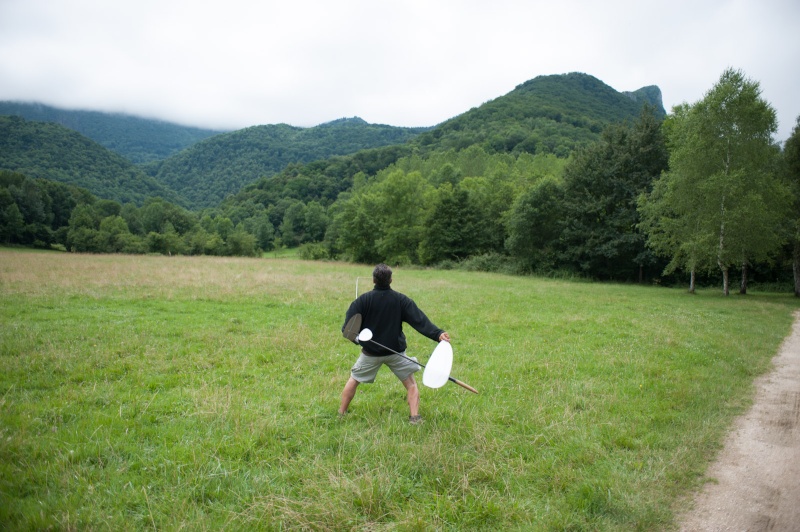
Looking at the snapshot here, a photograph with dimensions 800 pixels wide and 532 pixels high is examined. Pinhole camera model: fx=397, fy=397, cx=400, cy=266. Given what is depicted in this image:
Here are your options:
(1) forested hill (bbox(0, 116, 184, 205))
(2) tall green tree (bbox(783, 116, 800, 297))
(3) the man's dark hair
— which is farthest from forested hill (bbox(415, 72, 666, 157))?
(1) forested hill (bbox(0, 116, 184, 205))

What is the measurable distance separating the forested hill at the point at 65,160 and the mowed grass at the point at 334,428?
5359 inches

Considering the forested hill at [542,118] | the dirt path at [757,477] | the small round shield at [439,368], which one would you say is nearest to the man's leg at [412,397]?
the small round shield at [439,368]

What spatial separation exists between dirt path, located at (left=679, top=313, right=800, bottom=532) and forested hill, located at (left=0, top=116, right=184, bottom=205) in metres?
145

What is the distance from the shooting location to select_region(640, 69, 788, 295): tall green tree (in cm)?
2423

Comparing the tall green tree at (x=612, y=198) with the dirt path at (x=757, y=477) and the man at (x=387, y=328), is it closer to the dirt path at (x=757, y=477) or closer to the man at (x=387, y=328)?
the dirt path at (x=757, y=477)

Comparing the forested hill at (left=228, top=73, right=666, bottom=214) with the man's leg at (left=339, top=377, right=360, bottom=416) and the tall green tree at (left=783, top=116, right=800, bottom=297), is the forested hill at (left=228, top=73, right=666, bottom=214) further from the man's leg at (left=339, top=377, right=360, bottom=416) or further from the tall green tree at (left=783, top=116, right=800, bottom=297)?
the man's leg at (left=339, top=377, right=360, bottom=416)

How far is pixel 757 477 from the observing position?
5086mm

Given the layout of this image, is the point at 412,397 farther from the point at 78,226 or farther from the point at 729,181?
the point at 78,226

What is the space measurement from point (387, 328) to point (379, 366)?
1.99ft

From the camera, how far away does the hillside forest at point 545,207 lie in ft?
82.6

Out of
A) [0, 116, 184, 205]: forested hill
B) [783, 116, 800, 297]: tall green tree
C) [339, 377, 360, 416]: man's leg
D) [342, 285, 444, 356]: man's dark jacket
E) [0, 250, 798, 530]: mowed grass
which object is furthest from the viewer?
[0, 116, 184, 205]: forested hill

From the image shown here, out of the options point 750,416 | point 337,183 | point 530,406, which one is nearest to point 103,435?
point 530,406

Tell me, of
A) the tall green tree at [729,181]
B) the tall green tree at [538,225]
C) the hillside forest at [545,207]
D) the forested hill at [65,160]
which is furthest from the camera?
the forested hill at [65,160]

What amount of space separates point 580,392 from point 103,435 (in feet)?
26.1
